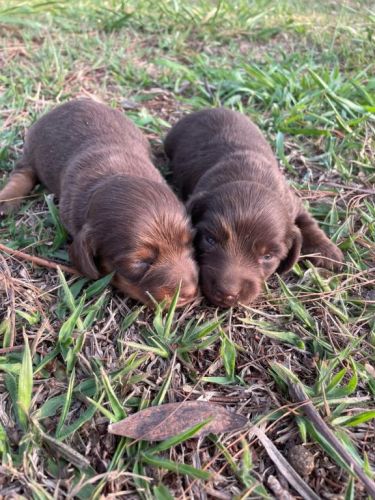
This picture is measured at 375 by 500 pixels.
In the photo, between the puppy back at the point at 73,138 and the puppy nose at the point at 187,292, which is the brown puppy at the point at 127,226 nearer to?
the puppy nose at the point at 187,292

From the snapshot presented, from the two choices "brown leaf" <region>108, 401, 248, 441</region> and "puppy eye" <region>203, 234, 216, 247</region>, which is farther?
"puppy eye" <region>203, 234, 216, 247</region>

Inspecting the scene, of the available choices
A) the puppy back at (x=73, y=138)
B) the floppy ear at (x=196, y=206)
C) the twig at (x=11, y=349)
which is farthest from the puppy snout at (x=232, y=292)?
the puppy back at (x=73, y=138)

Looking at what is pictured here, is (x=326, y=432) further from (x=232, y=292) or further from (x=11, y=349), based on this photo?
(x=11, y=349)

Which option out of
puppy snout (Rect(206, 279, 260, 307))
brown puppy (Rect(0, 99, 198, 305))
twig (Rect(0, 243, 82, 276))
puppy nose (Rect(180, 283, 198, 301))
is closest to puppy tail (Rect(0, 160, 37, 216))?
brown puppy (Rect(0, 99, 198, 305))

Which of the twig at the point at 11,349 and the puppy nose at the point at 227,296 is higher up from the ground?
the puppy nose at the point at 227,296

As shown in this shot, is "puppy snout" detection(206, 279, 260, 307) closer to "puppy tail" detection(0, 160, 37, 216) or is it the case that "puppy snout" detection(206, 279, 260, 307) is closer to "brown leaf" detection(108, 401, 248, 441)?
"brown leaf" detection(108, 401, 248, 441)

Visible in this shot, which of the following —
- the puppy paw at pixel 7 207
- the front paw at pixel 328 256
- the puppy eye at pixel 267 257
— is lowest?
the puppy paw at pixel 7 207
